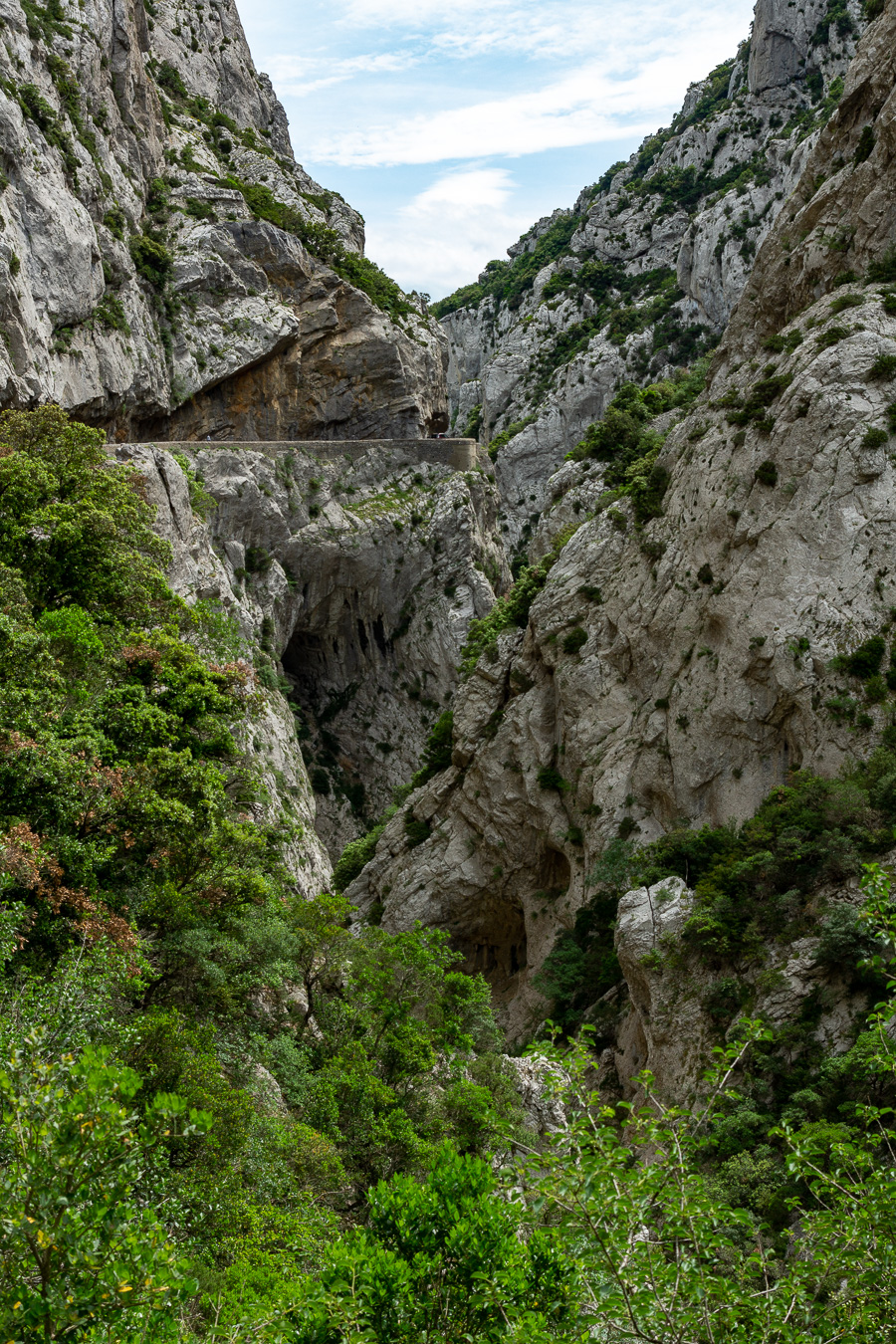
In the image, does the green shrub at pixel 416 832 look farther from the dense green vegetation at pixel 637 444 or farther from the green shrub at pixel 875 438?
the green shrub at pixel 875 438

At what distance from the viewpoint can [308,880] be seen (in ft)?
132

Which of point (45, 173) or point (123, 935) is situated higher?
point (45, 173)

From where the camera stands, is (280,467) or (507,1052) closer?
(507,1052)

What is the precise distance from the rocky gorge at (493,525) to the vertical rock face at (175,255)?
0.67 ft

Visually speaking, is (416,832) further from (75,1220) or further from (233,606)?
(75,1220)

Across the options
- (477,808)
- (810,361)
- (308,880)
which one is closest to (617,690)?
(477,808)

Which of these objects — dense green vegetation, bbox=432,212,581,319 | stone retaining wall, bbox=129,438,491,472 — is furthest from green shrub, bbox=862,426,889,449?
dense green vegetation, bbox=432,212,581,319

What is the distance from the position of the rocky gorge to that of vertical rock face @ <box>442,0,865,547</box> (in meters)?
1.06

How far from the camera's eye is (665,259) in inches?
3521

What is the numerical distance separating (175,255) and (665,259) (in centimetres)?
5411

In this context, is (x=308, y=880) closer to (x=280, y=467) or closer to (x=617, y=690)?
(x=617, y=690)

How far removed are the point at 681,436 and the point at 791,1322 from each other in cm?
3202

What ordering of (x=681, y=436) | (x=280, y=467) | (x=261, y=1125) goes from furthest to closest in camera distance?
(x=280, y=467)
(x=681, y=436)
(x=261, y=1125)

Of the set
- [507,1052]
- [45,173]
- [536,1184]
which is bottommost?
[507,1052]
